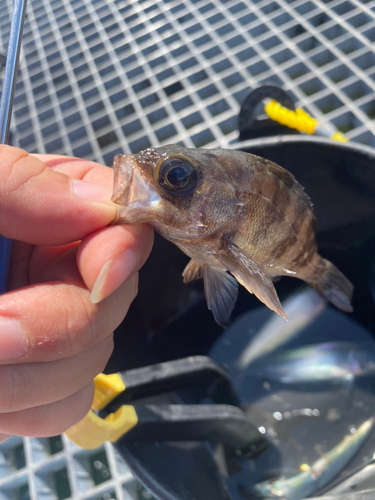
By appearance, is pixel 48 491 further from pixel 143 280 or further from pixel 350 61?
pixel 350 61

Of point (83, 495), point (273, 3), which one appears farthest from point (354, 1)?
point (83, 495)

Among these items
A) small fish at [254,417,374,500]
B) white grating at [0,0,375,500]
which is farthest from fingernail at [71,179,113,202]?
small fish at [254,417,374,500]

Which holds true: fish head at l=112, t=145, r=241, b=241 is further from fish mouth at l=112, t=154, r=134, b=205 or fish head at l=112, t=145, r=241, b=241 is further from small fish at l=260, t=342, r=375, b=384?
small fish at l=260, t=342, r=375, b=384

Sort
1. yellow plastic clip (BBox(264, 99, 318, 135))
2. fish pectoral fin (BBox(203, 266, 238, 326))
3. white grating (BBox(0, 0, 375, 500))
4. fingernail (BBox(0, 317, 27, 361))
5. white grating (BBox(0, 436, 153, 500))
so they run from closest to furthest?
fingernail (BBox(0, 317, 27, 361)), fish pectoral fin (BBox(203, 266, 238, 326)), white grating (BBox(0, 436, 153, 500)), yellow plastic clip (BBox(264, 99, 318, 135)), white grating (BBox(0, 0, 375, 500))

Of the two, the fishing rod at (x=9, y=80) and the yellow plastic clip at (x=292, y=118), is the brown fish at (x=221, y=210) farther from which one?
the yellow plastic clip at (x=292, y=118)

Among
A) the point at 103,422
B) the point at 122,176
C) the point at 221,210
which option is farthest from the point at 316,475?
the point at 122,176
